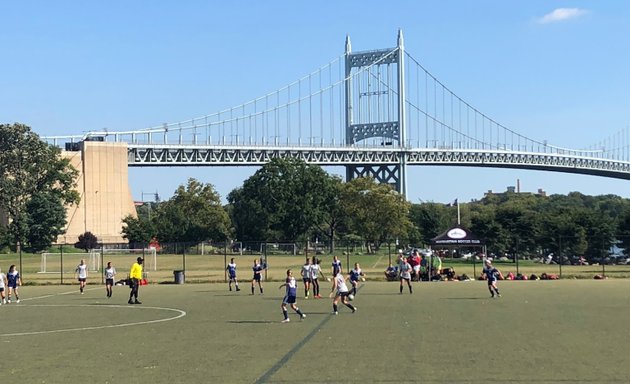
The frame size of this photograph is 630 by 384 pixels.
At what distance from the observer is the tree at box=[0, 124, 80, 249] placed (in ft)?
310

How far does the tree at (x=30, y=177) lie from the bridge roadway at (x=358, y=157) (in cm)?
1739

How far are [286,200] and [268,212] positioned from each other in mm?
2708

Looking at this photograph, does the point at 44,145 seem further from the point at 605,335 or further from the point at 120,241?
the point at 605,335

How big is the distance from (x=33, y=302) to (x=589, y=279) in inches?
1150

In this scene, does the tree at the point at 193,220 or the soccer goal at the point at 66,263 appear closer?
the soccer goal at the point at 66,263

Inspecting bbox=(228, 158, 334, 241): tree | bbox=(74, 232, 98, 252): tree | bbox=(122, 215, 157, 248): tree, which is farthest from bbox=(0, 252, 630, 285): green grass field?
bbox=(228, 158, 334, 241): tree

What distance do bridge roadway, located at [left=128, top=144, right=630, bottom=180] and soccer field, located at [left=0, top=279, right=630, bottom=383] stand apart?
283ft

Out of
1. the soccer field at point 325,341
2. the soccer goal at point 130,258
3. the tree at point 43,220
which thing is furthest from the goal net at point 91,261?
the soccer field at point 325,341

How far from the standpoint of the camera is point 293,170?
105m

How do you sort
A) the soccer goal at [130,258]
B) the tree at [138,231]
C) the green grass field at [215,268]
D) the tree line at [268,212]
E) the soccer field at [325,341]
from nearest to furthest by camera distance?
the soccer field at [325,341] → the green grass field at [215,268] → the soccer goal at [130,258] → the tree line at [268,212] → the tree at [138,231]

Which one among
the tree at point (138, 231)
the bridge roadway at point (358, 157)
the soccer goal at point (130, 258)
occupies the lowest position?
the soccer goal at point (130, 258)

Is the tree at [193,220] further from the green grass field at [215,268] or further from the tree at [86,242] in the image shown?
the green grass field at [215,268]

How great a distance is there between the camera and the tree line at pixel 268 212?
8475 cm

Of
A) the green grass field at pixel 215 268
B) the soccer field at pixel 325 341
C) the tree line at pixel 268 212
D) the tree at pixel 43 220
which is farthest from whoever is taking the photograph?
the tree at pixel 43 220
